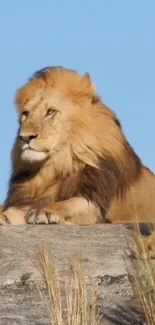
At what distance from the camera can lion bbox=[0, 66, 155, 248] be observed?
25.3ft

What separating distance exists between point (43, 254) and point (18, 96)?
3.32m

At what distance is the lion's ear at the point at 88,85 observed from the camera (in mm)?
8317

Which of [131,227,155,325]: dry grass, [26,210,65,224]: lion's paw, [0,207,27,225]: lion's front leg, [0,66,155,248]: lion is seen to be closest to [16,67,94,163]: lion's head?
[0,66,155,248]: lion

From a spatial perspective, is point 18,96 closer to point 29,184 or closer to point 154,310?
point 29,184

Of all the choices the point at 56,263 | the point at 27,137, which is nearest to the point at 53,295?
the point at 56,263

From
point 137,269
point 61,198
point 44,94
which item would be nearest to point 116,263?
point 137,269

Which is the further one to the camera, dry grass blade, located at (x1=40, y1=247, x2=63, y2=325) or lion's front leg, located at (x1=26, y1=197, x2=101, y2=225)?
lion's front leg, located at (x1=26, y1=197, x2=101, y2=225)

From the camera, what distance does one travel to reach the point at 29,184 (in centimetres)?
797

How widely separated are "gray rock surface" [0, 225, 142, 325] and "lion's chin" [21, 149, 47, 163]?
86 cm

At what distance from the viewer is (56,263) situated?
19.6 feet

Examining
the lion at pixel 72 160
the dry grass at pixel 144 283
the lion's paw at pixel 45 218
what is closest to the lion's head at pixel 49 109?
the lion at pixel 72 160

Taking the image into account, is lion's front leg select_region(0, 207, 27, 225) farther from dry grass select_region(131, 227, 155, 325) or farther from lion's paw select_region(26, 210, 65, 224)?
dry grass select_region(131, 227, 155, 325)

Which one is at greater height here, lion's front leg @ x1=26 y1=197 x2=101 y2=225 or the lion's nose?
the lion's nose

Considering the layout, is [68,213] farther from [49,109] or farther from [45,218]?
[49,109]
